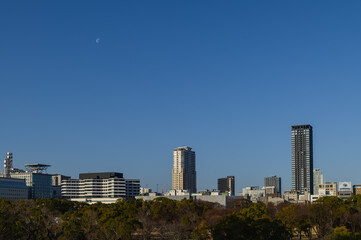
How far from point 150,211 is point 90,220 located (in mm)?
58603

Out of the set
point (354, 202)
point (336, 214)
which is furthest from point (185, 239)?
point (354, 202)

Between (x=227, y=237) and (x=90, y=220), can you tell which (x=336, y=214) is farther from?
(x=90, y=220)

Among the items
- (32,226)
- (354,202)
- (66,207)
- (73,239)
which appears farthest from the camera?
(66,207)

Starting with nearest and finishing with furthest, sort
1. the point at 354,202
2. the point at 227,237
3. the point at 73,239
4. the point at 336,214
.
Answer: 1. the point at 227,237
2. the point at 73,239
3. the point at 336,214
4. the point at 354,202

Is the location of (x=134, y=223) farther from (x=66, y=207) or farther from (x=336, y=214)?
(x=66, y=207)

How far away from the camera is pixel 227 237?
8569cm

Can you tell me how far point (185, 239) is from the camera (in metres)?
119

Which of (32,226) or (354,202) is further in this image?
(354,202)

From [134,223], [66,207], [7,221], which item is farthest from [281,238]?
[66,207]

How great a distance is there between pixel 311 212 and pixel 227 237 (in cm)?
5330

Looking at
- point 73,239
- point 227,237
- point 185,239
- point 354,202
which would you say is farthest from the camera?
point 354,202

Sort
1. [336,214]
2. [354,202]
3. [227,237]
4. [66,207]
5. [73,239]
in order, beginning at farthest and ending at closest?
[66,207] → [354,202] → [336,214] → [73,239] → [227,237]

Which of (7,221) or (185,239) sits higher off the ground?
(7,221)

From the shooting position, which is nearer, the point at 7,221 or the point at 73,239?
the point at 7,221
